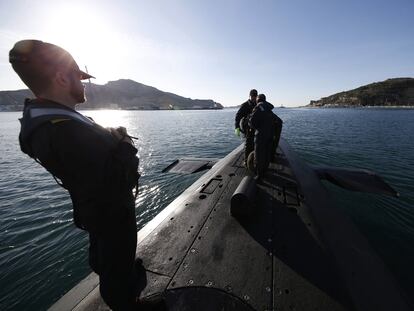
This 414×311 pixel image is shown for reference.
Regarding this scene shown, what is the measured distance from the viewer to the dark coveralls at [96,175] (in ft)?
5.14

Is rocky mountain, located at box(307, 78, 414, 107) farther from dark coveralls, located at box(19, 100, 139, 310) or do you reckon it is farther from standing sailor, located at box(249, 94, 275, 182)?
dark coveralls, located at box(19, 100, 139, 310)

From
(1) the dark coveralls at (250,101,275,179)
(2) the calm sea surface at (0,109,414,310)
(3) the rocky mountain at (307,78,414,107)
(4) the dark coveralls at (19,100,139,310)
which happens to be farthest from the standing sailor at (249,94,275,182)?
(3) the rocky mountain at (307,78,414,107)

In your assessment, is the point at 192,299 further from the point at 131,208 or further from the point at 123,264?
the point at 131,208

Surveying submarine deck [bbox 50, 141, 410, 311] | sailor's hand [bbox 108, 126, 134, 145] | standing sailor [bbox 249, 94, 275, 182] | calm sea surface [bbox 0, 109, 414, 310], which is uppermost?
sailor's hand [bbox 108, 126, 134, 145]

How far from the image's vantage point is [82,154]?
5.27 feet

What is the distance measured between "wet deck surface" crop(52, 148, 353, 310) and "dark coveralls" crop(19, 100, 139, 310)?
92 centimetres

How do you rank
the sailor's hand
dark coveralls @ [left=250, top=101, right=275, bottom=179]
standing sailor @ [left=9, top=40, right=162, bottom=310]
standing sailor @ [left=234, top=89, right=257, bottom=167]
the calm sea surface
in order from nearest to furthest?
standing sailor @ [left=9, top=40, right=162, bottom=310]
the sailor's hand
the calm sea surface
dark coveralls @ [left=250, top=101, right=275, bottom=179]
standing sailor @ [left=234, top=89, right=257, bottom=167]

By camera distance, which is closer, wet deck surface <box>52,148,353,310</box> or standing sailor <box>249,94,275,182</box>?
wet deck surface <box>52,148,353,310</box>

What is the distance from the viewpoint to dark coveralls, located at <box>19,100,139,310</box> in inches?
61.7

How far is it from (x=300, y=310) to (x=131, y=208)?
222 centimetres

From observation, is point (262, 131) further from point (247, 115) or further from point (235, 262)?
point (235, 262)

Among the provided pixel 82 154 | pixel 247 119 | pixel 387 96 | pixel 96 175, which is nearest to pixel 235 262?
pixel 96 175

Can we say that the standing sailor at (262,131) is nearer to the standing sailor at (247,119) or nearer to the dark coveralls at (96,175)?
the standing sailor at (247,119)

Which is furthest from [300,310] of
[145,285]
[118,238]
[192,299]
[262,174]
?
[262,174]
